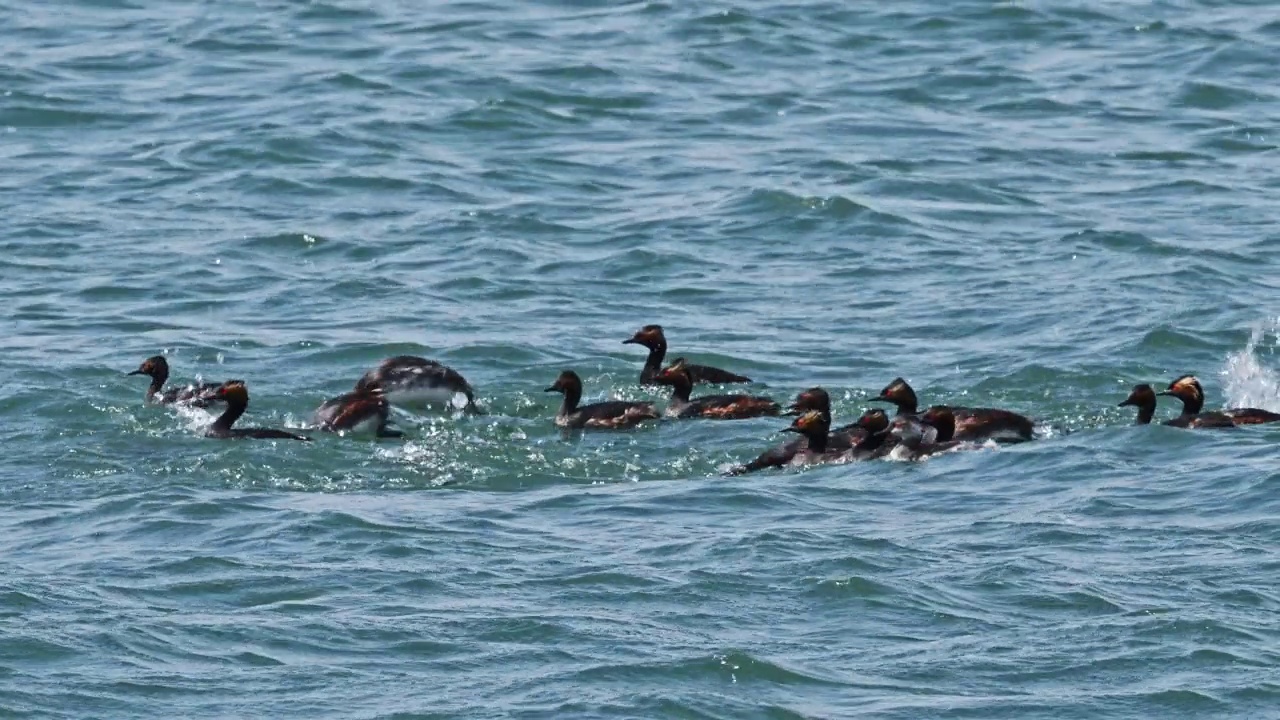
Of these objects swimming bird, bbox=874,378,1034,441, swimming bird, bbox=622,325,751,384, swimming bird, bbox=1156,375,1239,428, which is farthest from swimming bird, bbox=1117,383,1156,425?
swimming bird, bbox=622,325,751,384

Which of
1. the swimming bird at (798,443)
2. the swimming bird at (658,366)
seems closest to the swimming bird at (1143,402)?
the swimming bird at (798,443)

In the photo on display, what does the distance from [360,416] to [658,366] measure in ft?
8.80

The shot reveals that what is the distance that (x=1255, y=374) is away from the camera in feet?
59.1

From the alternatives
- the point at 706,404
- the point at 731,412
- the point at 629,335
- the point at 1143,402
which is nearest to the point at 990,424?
the point at 1143,402

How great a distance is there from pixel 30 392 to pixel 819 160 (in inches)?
401

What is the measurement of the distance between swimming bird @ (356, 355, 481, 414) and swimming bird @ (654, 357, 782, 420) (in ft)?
4.22

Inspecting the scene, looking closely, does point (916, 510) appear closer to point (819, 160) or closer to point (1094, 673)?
point (1094, 673)

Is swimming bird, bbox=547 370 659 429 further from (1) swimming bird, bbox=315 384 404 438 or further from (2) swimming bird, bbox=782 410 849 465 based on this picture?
(2) swimming bird, bbox=782 410 849 465

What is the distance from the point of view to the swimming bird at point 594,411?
16641 millimetres

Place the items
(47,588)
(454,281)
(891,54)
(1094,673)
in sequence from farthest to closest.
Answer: (891,54), (454,281), (47,588), (1094,673)

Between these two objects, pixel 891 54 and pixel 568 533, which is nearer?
pixel 568 533

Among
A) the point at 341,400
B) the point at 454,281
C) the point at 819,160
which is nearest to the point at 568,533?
the point at 341,400

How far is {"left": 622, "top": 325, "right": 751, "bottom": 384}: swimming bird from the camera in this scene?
1795cm

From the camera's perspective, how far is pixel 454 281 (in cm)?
2111
